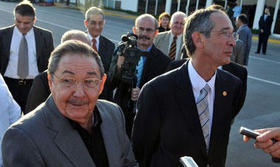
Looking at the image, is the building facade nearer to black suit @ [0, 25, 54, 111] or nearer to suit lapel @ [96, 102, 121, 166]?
black suit @ [0, 25, 54, 111]

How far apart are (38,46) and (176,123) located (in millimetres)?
2785

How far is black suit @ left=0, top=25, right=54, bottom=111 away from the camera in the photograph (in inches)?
166

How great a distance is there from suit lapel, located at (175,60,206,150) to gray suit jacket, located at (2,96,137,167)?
0.64 m

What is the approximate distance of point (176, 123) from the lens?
7.50 ft

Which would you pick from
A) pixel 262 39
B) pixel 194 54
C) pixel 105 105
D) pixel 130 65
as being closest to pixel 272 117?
pixel 130 65

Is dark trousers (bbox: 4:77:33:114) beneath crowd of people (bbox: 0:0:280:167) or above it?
beneath

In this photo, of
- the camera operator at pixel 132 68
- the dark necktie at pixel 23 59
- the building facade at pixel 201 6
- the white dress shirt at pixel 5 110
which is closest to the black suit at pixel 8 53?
the dark necktie at pixel 23 59

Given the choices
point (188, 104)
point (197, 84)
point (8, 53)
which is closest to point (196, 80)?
point (197, 84)

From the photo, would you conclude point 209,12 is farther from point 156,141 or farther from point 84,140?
point 84,140

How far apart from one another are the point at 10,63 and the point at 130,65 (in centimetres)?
171

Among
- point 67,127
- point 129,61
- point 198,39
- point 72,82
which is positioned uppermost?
point 198,39

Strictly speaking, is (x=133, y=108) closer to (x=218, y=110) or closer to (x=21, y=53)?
(x=218, y=110)

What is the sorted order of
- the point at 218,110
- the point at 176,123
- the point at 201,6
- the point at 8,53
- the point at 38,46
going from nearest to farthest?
the point at 176,123
the point at 218,110
the point at 8,53
the point at 38,46
the point at 201,6

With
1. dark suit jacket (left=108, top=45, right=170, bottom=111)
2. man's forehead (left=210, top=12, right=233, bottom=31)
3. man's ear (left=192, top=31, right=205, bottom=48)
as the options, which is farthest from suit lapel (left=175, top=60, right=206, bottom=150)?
dark suit jacket (left=108, top=45, right=170, bottom=111)
